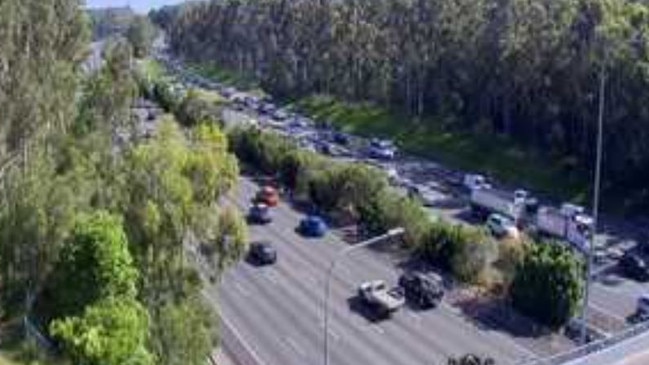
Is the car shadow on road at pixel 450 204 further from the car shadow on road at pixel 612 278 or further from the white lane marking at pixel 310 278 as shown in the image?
the white lane marking at pixel 310 278

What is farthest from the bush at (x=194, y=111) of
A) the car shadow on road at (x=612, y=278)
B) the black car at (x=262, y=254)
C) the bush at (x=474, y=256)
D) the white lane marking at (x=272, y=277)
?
the car shadow on road at (x=612, y=278)

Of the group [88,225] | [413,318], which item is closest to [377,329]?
[413,318]

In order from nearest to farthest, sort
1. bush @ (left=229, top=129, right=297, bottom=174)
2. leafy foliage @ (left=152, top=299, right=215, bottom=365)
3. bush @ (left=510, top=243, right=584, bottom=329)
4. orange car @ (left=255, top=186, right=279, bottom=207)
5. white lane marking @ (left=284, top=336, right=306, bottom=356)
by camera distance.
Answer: leafy foliage @ (left=152, top=299, right=215, bottom=365)
white lane marking @ (left=284, top=336, right=306, bottom=356)
bush @ (left=510, top=243, right=584, bottom=329)
orange car @ (left=255, top=186, right=279, bottom=207)
bush @ (left=229, top=129, right=297, bottom=174)

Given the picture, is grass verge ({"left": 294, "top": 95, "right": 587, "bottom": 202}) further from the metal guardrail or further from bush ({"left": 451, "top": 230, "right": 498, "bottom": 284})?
the metal guardrail

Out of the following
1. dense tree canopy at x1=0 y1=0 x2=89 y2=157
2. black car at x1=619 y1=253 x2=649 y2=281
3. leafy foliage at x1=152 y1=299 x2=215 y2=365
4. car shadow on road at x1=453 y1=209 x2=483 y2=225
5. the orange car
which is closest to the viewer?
leafy foliage at x1=152 y1=299 x2=215 y2=365

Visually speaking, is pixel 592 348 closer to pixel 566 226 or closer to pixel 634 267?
pixel 634 267

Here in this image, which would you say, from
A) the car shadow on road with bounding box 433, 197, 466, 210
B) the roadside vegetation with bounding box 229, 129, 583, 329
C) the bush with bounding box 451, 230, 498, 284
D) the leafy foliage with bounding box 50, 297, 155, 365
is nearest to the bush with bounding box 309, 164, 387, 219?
the roadside vegetation with bounding box 229, 129, 583, 329
